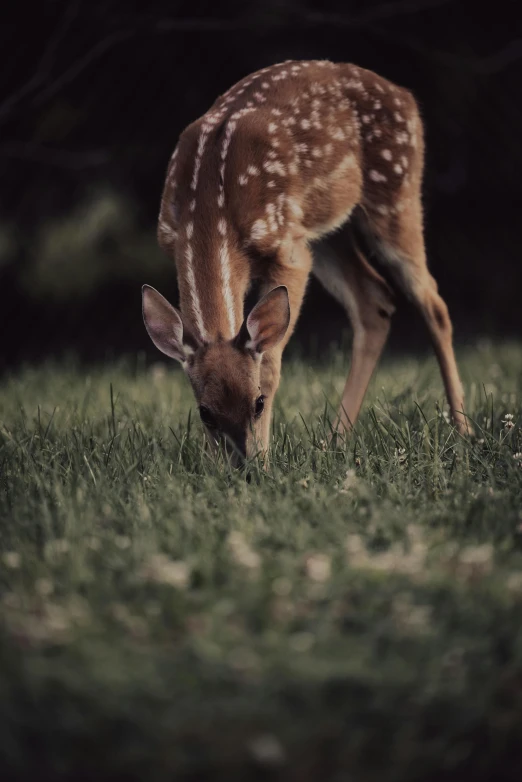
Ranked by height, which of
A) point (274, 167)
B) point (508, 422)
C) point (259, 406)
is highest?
point (274, 167)

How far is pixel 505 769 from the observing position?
222 centimetres

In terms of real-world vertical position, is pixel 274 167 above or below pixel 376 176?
above

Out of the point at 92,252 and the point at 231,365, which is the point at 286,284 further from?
the point at 92,252

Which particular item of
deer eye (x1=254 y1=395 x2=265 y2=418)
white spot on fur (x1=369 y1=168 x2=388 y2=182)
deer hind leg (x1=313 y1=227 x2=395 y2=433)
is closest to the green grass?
deer eye (x1=254 y1=395 x2=265 y2=418)

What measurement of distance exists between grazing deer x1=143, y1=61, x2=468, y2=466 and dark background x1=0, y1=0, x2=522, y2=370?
2.85m

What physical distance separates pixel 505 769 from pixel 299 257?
112 inches

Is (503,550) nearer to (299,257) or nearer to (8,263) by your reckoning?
(299,257)

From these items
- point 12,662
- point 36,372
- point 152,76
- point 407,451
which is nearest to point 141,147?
point 152,76

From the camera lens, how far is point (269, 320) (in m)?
4.27

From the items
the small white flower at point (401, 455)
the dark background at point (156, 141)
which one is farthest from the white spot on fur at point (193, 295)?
the dark background at point (156, 141)

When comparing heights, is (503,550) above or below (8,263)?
above

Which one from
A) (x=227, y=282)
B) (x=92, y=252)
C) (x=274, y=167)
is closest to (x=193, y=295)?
(x=227, y=282)

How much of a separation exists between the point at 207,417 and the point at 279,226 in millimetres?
988

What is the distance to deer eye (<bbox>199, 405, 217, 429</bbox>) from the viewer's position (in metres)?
4.05
